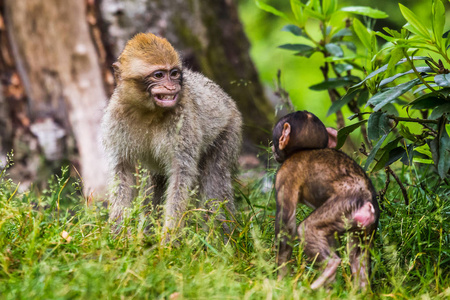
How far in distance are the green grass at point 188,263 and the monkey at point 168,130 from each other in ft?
1.41

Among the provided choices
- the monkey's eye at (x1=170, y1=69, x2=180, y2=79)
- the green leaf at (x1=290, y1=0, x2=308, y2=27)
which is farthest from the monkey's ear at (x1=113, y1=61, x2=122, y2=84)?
the green leaf at (x1=290, y1=0, x2=308, y2=27)

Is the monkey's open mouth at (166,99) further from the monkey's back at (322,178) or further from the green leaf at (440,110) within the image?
the green leaf at (440,110)

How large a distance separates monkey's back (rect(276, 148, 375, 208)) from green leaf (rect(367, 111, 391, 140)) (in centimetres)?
29

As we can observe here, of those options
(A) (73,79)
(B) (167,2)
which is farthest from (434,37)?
(A) (73,79)

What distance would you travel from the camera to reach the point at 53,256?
350cm

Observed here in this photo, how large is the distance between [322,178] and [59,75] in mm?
4904

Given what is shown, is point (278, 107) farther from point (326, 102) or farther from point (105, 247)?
point (326, 102)

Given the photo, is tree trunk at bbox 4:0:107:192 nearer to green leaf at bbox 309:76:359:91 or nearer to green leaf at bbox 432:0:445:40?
green leaf at bbox 309:76:359:91

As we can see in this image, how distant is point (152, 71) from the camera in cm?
461

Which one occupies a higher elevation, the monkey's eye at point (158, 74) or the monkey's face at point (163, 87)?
the monkey's eye at point (158, 74)

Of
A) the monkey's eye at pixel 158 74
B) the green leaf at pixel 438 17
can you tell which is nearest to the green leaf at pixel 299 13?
the monkey's eye at pixel 158 74

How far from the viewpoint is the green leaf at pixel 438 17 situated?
12.3 feet

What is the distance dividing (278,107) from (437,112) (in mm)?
1901

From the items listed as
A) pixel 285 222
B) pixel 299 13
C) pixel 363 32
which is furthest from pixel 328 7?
pixel 285 222
